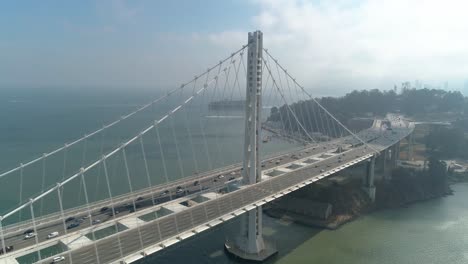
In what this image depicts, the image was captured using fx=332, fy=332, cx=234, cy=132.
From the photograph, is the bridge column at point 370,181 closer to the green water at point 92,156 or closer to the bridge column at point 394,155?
the bridge column at point 394,155

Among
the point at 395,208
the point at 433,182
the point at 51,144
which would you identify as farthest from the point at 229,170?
the point at 51,144

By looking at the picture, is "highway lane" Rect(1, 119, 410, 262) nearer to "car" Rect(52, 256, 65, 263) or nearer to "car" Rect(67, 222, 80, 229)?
"car" Rect(67, 222, 80, 229)

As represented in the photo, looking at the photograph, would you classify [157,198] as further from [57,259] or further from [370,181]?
[370,181]

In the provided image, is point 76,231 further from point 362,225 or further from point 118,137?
point 118,137

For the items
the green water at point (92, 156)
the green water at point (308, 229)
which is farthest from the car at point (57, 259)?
the green water at point (308, 229)

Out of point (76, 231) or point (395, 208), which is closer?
point (76, 231)

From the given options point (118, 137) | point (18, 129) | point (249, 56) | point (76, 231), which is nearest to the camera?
point (76, 231)
